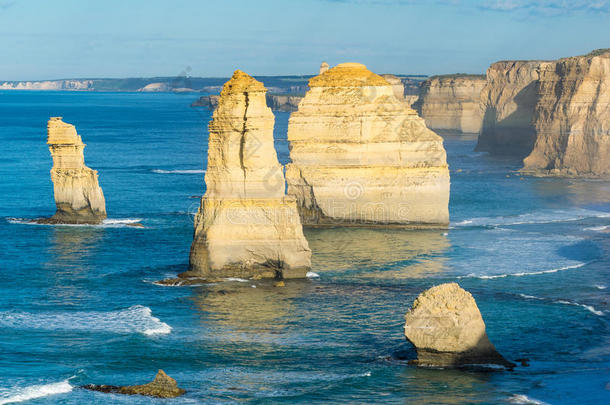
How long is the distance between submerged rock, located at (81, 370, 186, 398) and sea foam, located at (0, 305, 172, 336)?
6858 millimetres

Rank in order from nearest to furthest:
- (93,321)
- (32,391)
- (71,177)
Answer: (32,391) → (93,321) → (71,177)

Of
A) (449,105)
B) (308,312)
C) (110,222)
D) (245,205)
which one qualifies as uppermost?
(449,105)

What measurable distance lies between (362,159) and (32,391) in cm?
3819

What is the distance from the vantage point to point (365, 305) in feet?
139

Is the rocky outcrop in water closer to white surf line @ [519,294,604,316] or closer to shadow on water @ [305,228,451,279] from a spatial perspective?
white surf line @ [519,294,604,316]

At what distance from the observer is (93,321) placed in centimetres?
3916

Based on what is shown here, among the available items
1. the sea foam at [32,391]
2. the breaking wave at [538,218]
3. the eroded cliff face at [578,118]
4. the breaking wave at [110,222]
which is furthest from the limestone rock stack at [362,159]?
the eroded cliff face at [578,118]

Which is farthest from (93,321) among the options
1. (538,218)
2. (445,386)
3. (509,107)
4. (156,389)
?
(509,107)

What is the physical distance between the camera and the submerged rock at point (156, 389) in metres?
29.8

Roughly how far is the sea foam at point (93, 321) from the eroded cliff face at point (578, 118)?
236 feet

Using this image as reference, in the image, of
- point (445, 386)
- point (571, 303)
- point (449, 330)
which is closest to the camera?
point (445, 386)

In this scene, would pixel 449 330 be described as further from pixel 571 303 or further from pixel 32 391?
pixel 32 391

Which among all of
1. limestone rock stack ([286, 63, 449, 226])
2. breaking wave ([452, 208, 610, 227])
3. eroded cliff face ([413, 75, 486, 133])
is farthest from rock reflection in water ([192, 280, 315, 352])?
eroded cliff face ([413, 75, 486, 133])

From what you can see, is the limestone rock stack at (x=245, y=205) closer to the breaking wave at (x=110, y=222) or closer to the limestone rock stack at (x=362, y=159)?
the limestone rock stack at (x=362, y=159)
